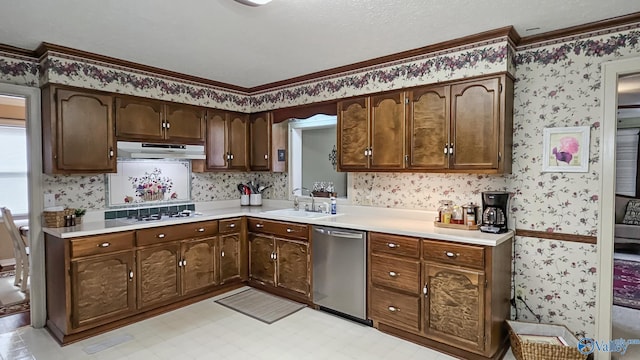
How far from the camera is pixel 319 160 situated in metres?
4.43

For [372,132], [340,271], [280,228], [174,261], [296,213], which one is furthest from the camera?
[296,213]

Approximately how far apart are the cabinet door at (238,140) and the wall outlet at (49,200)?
6.12 ft

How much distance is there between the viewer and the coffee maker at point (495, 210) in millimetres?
2803

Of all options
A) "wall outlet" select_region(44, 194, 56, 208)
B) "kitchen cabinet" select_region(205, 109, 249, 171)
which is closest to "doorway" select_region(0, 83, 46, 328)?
"wall outlet" select_region(44, 194, 56, 208)

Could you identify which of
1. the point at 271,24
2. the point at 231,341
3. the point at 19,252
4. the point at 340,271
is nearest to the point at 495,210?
the point at 340,271

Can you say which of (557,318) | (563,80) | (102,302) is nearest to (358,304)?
(557,318)

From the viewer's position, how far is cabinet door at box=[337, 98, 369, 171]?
3438 mm

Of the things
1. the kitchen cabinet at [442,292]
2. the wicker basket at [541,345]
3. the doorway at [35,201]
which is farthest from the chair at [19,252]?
the wicker basket at [541,345]

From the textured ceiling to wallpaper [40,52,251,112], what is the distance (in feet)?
0.72

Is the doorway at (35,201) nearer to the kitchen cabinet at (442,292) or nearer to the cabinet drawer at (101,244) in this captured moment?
the cabinet drawer at (101,244)

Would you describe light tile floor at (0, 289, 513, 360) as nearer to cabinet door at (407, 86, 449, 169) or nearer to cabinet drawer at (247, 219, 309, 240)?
cabinet drawer at (247, 219, 309, 240)

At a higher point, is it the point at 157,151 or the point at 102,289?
the point at 157,151

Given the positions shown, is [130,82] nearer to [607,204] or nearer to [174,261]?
[174,261]

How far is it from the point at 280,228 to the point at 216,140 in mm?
1455
